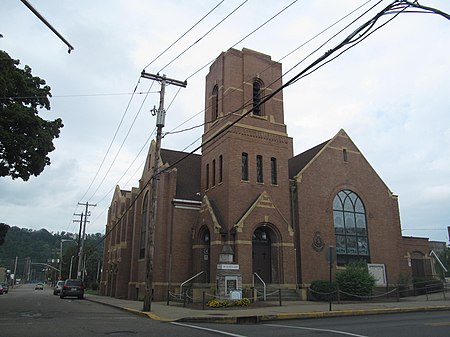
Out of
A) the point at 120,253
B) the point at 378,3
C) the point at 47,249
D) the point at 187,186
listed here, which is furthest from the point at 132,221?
the point at 47,249

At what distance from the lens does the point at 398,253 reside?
33.6 m

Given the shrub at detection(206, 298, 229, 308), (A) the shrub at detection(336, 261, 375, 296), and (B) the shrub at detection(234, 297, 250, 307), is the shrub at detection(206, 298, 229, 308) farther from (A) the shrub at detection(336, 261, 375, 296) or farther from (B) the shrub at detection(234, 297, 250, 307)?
(A) the shrub at detection(336, 261, 375, 296)

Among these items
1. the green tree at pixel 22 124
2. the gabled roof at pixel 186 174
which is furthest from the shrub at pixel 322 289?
the green tree at pixel 22 124

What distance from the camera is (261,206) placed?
27250 millimetres

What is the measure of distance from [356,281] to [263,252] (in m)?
6.11

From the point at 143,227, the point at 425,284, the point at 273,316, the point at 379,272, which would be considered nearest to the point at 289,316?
the point at 273,316

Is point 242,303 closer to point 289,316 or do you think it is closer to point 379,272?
point 289,316

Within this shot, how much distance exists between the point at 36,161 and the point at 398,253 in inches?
1080

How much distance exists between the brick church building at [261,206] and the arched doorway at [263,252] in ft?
0.22

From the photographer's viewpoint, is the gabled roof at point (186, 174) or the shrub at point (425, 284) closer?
the shrub at point (425, 284)

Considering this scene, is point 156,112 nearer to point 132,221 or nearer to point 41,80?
point 41,80

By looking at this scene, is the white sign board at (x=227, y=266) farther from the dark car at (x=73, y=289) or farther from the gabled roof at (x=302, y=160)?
the dark car at (x=73, y=289)

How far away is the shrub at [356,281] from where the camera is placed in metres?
26.4

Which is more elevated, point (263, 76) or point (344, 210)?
point (263, 76)
